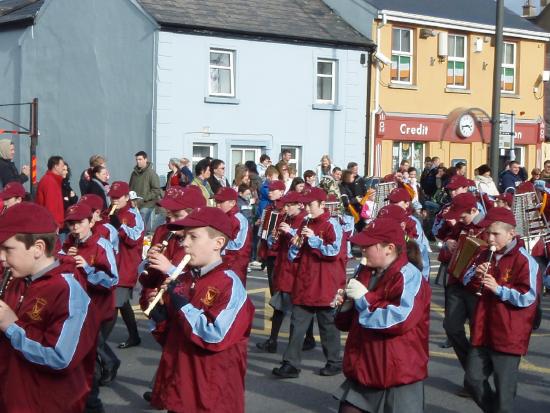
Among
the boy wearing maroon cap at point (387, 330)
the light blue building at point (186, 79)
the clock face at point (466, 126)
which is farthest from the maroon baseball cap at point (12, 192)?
the clock face at point (466, 126)

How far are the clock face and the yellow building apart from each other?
0.10 feet

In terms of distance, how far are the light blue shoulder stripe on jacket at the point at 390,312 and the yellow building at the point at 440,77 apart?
24026 millimetres

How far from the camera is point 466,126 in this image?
107ft

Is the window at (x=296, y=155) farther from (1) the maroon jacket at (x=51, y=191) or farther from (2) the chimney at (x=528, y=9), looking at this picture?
(2) the chimney at (x=528, y=9)

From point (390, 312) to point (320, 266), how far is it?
4.10 m

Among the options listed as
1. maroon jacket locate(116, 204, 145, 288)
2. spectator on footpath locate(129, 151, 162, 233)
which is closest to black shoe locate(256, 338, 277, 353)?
maroon jacket locate(116, 204, 145, 288)

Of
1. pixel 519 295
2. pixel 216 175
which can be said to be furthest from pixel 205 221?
pixel 216 175

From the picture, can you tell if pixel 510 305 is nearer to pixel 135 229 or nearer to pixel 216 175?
pixel 135 229

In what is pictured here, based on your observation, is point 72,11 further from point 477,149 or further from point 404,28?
point 477,149

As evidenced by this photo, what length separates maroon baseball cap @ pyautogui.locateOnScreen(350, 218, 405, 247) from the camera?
20.6 ft

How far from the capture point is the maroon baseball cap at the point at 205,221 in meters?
5.60

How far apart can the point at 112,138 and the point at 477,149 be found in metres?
12.5

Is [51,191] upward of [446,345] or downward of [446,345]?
upward

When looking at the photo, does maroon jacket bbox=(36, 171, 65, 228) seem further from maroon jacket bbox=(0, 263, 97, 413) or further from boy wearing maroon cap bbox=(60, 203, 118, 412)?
maroon jacket bbox=(0, 263, 97, 413)
